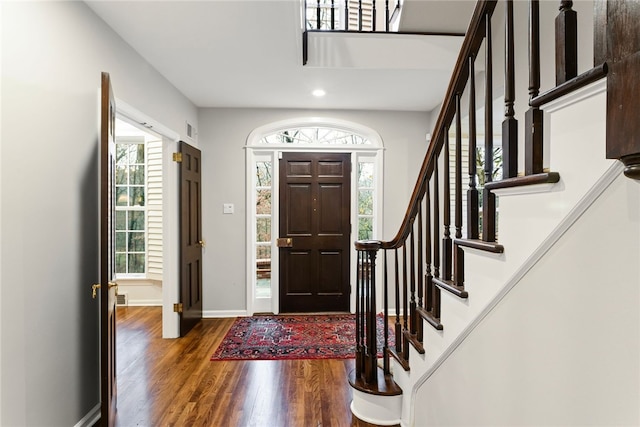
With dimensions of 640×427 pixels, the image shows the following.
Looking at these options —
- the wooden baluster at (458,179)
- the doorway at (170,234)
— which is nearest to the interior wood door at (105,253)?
the doorway at (170,234)

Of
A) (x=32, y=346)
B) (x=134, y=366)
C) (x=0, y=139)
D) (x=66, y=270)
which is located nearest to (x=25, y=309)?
(x=32, y=346)

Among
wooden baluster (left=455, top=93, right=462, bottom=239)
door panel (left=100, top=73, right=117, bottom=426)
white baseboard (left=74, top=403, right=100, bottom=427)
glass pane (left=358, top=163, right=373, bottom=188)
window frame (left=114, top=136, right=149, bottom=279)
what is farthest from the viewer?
window frame (left=114, top=136, right=149, bottom=279)

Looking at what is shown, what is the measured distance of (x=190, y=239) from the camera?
389 centimetres

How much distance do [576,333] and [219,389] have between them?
8.06 feet

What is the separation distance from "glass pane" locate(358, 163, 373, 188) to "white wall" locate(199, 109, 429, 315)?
22 centimetres

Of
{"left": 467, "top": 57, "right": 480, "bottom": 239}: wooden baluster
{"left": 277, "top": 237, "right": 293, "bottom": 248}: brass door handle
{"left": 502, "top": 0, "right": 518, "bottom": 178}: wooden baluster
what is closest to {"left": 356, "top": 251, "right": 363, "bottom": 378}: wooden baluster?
{"left": 467, "top": 57, "right": 480, "bottom": 239}: wooden baluster

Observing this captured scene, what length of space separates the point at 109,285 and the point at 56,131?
2.94 feet

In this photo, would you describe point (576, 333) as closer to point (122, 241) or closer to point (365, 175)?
point (365, 175)

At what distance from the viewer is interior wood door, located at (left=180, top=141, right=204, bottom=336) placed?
3.68m

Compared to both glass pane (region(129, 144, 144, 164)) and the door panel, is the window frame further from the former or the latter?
the door panel

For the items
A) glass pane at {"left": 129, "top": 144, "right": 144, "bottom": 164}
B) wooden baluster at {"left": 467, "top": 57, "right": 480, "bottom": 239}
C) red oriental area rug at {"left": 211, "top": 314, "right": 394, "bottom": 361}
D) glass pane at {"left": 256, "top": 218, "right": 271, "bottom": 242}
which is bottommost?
red oriental area rug at {"left": 211, "top": 314, "right": 394, "bottom": 361}

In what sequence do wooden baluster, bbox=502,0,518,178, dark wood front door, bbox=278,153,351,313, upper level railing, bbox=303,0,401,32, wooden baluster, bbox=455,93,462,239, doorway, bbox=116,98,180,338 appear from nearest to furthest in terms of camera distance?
wooden baluster, bbox=502,0,518,178 → wooden baluster, bbox=455,93,462,239 → upper level railing, bbox=303,0,401,32 → doorway, bbox=116,98,180,338 → dark wood front door, bbox=278,153,351,313

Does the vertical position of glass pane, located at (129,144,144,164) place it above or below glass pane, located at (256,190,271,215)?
above

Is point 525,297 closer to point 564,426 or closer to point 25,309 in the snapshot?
point 564,426
